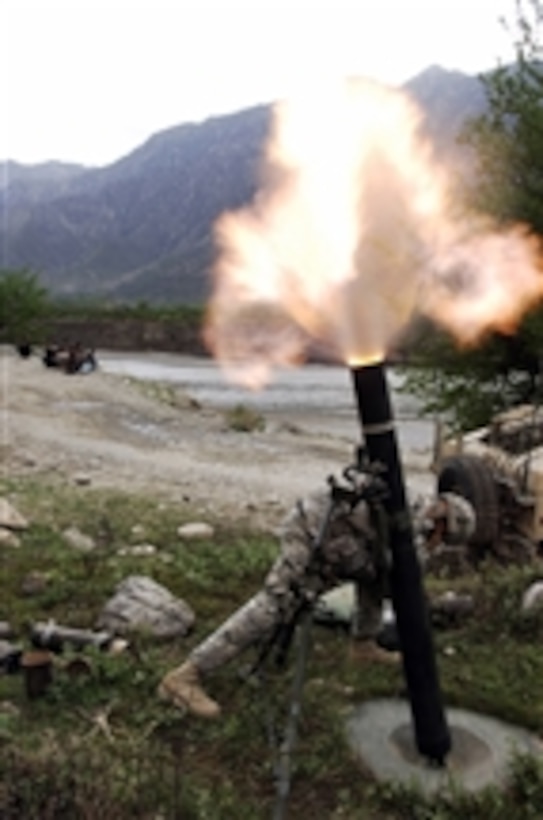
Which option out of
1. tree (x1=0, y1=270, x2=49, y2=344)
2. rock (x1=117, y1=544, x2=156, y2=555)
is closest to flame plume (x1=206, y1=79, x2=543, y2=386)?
rock (x1=117, y1=544, x2=156, y2=555)

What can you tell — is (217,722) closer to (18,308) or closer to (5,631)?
(5,631)

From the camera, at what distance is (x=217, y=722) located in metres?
6.09

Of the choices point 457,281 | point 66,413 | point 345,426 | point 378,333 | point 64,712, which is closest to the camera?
point 378,333

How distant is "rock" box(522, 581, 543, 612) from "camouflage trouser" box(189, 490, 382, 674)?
2.04 metres

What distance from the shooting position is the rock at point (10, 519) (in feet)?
35.7

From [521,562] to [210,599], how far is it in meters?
3.98

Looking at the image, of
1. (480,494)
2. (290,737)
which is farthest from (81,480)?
(290,737)

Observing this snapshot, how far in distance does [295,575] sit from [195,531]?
533cm

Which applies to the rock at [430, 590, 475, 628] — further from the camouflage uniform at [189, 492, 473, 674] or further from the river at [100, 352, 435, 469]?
the river at [100, 352, 435, 469]

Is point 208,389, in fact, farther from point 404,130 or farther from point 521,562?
point 404,130

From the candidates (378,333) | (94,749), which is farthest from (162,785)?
(378,333)

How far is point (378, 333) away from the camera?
5.61 m

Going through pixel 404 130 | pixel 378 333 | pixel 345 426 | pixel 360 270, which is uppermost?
pixel 404 130

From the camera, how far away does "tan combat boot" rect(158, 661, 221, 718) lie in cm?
614
